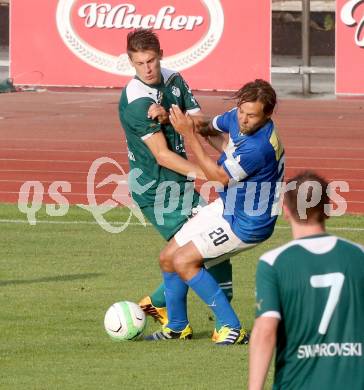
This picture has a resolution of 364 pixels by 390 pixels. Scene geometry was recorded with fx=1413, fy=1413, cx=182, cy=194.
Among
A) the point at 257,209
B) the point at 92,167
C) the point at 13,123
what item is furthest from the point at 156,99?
the point at 13,123

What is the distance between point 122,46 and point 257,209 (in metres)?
19.5

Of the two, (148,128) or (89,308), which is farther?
(89,308)

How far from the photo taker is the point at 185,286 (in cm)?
998

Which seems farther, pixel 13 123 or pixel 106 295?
pixel 13 123

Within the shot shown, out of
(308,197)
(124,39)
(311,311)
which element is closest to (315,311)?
(311,311)

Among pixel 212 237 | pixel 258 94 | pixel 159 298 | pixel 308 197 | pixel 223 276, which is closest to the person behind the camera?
pixel 308 197

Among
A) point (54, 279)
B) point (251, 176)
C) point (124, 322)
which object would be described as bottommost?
point (54, 279)

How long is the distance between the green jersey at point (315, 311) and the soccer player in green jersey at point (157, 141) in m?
3.94

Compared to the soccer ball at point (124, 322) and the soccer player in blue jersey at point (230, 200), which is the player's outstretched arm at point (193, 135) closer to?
the soccer player in blue jersey at point (230, 200)

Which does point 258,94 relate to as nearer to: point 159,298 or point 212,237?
point 212,237

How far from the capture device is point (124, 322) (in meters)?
9.93

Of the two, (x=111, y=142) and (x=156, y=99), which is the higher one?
(x=156, y=99)

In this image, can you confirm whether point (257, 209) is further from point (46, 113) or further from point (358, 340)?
point (46, 113)

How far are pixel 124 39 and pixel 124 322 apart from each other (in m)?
19.0
